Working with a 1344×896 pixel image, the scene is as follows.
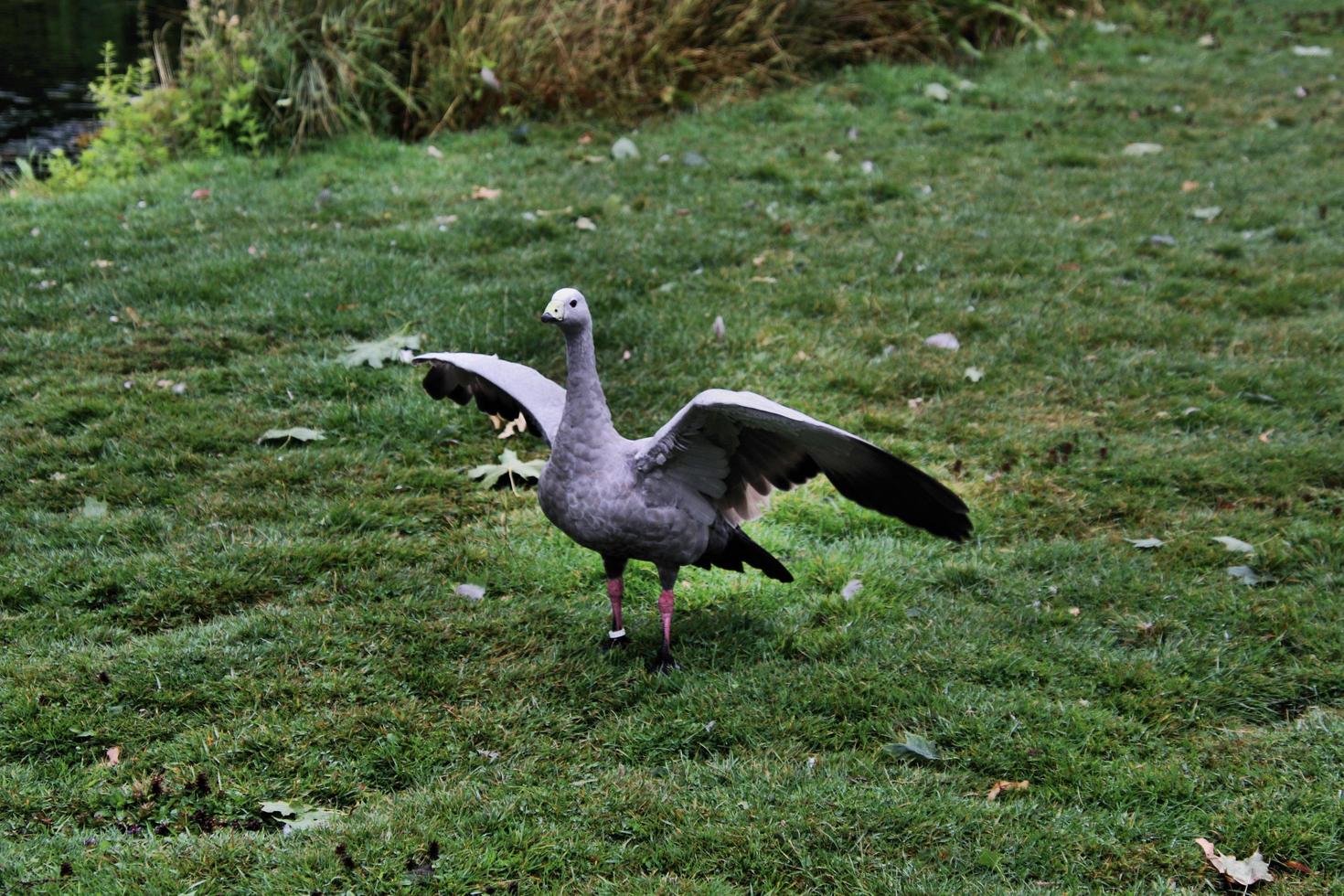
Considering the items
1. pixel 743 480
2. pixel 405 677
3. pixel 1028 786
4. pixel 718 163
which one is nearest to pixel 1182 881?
pixel 1028 786

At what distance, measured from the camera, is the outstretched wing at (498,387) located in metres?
3.58

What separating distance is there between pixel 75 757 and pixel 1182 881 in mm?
2895

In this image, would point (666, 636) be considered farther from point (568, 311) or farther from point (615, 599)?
point (568, 311)

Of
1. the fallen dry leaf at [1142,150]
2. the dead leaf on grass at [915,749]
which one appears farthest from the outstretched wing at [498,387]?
the fallen dry leaf at [1142,150]

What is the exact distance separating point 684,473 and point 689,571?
0.88 meters

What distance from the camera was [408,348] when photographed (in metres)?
5.42

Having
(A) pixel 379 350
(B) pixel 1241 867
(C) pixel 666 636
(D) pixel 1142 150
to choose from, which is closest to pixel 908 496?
(C) pixel 666 636

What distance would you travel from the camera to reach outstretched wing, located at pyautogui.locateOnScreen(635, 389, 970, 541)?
9.70 ft

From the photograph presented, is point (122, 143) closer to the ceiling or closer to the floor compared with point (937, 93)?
closer to the floor

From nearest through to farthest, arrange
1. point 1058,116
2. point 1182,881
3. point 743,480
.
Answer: point 1182,881, point 743,480, point 1058,116

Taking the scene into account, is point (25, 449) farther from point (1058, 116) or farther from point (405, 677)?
point (1058, 116)

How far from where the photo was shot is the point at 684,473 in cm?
334

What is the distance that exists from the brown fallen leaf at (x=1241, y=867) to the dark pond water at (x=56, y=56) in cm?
917

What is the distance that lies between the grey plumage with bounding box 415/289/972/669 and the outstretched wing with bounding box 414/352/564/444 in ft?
0.08
